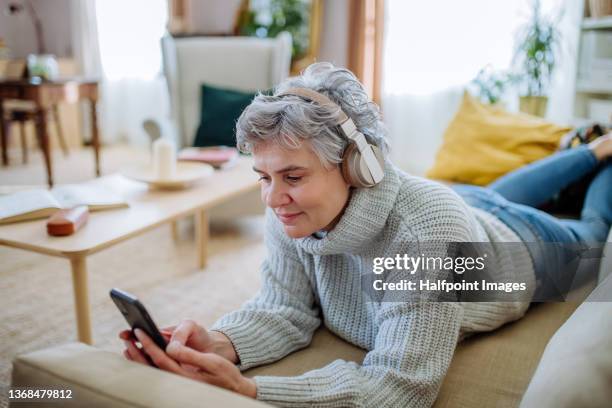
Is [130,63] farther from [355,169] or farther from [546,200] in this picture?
[355,169]

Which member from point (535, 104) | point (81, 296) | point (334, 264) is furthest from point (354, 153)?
point (535, 104)

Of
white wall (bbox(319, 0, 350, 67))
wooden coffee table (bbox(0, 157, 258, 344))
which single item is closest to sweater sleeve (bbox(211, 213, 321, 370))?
wooden coffee table (bbox(0, 157, 258, 344))

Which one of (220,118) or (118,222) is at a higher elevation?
(220,118)

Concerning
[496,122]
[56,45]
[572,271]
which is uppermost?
[56,45]

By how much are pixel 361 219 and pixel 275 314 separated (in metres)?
0.28

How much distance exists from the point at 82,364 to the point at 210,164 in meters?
1.68

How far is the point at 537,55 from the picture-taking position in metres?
3.14

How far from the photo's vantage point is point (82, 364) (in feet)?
2.23

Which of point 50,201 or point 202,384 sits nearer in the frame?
point 202,384

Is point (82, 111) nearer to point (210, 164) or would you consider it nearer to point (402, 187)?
point (210, 164)

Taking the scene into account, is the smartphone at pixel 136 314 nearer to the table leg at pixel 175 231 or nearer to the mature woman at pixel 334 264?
the mature woman at pixel 334 264

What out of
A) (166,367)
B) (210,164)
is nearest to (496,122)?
(210,164)

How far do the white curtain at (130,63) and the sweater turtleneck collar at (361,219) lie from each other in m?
4.16

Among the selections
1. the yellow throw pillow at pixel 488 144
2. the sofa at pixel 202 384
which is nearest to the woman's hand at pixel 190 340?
the sofa at pixel 202 384
